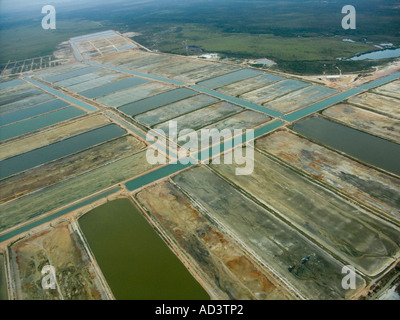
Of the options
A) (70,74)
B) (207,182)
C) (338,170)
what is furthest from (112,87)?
(338,170)

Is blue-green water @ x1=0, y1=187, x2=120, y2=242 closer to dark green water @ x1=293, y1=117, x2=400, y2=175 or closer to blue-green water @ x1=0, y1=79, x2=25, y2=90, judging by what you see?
dark green water @ x1=293, y1=117, x2=400, y2=175

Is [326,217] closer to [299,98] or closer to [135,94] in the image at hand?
[299,98]

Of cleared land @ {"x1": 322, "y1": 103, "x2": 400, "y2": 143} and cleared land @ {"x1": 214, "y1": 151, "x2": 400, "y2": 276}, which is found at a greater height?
cleared land @ {"x1": 322, "y1": 103, "x2": 400, "y2": 143}

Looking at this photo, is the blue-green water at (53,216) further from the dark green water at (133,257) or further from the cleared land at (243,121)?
the cleared land at (243,121)

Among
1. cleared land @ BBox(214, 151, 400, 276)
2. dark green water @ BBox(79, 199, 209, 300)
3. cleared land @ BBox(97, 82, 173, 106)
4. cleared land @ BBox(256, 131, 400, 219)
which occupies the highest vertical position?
cleared land @ BBox(97, 82, 173, 106)

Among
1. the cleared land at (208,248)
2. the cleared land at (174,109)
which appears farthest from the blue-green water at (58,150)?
the cleared land at (208,248)

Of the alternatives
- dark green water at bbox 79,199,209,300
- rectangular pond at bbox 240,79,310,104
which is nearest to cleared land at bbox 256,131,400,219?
rectangular pond at bbox 240,79,310,104
